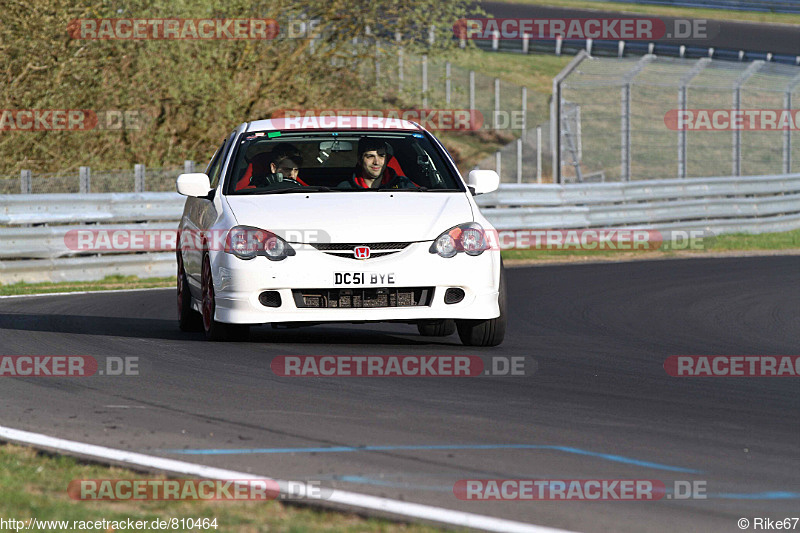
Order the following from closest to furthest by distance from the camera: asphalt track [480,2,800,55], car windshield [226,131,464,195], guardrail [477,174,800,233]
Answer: car windshield [226,131,464,195], guardrail [477,174,800,233], asphalt track [480,2,800,55]

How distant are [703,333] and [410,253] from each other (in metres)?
3.13

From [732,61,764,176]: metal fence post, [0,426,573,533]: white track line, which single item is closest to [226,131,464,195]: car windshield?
A: [0,426,573,533]: white track line

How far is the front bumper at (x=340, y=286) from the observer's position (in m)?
8.92

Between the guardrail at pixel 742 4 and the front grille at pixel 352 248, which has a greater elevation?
the guardrail at pixel 742 4

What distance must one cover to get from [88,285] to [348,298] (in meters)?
8.54

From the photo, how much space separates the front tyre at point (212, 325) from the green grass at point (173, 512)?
14.0 ft

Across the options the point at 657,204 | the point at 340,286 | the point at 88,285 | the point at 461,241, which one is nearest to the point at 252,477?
the point at 340,286

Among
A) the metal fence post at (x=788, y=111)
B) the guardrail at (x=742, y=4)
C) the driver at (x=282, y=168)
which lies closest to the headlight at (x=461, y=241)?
the driver at (x=282, y=168)

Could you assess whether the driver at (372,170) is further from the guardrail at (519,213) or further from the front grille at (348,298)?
the guardrail at (519,213)

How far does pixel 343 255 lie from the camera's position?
8938 mm

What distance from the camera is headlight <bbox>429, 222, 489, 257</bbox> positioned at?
9.06m

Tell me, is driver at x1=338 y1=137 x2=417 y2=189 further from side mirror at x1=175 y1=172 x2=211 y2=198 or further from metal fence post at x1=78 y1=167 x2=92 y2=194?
metal fence post at x1=78 y1=167 x2=92 y2=194

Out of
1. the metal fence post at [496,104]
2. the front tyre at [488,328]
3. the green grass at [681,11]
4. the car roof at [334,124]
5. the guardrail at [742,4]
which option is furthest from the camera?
the guardrail at [742,4]

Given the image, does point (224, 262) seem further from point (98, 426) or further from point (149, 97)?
point (149, 97)
